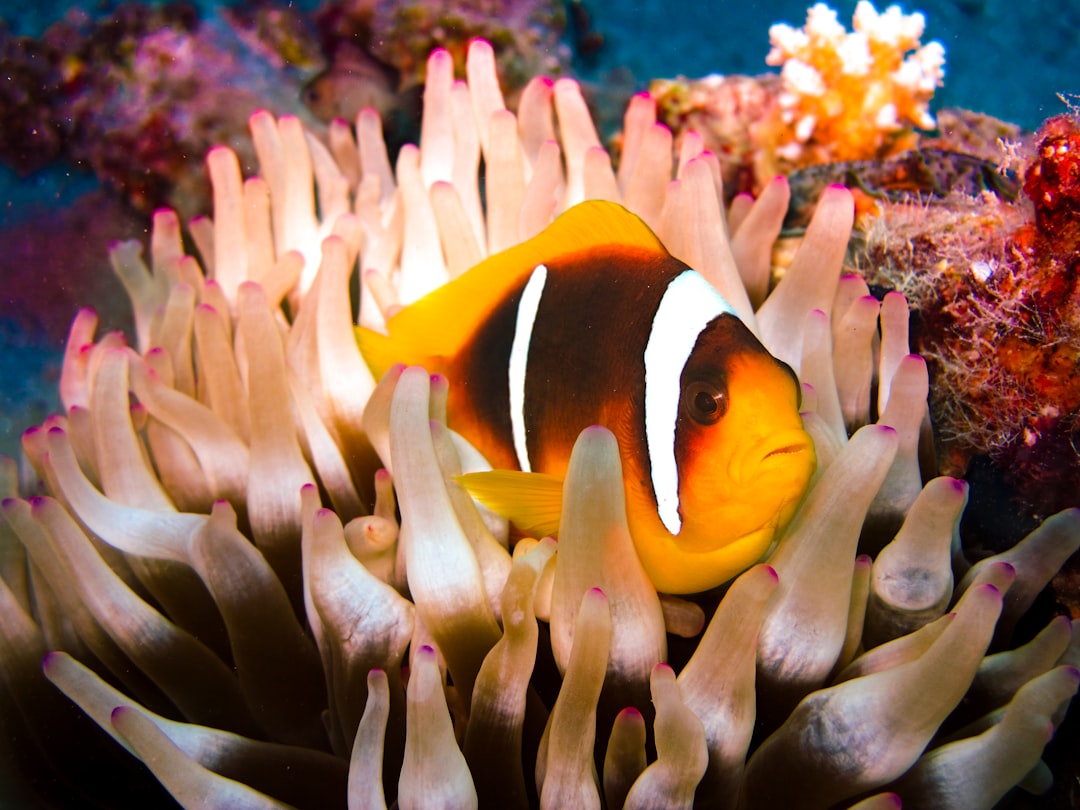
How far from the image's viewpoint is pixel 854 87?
7.45 ft

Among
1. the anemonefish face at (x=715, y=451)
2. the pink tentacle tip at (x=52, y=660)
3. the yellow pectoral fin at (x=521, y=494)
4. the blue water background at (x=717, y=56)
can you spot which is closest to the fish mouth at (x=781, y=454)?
the anemonefish face at (x=715, y=451)

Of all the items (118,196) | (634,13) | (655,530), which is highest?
(634,13)

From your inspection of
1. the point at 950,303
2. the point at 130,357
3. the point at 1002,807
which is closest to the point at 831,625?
the point at 1002,807

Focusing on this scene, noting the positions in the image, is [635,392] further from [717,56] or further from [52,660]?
[717,56]

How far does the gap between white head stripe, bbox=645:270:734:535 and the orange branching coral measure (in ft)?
5.05

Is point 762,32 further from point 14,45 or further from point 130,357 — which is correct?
point 130,357

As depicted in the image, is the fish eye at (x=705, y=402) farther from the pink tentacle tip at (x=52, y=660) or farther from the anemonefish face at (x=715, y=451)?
the pink tentacle tip at (x=52, y=660)

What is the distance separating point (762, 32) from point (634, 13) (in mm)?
469

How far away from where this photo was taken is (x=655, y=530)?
→ 94cm

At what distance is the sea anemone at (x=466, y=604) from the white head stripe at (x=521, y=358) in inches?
2.8

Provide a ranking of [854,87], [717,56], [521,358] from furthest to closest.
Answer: [717,56], [854,87], [521,358]

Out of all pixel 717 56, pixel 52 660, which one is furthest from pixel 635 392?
pixel 717 56

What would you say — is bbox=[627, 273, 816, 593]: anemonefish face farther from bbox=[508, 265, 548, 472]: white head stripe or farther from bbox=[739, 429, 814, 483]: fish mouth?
bbox=[508, 265, 548, 472]: white head stripe

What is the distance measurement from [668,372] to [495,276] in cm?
38
